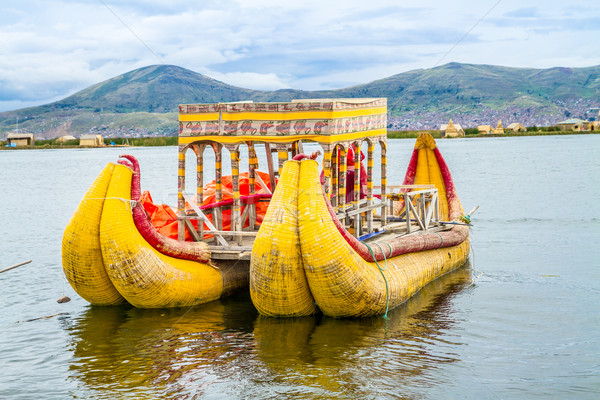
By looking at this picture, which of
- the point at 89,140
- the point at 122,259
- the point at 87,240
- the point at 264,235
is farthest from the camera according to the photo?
the point at 89,140

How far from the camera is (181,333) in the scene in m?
13.8

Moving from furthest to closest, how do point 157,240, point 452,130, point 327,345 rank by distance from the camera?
point 452,130 < point 157,240 < point 327,345

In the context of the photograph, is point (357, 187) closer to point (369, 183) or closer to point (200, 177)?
point (369, 183)

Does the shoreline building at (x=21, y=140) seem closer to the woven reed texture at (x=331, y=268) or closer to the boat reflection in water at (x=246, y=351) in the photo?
the boat reflection in water at (x=246, y=351)

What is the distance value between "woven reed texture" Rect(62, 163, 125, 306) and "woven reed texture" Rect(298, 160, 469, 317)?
3.93 meters

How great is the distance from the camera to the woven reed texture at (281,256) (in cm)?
1264

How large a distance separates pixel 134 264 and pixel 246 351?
276 cm

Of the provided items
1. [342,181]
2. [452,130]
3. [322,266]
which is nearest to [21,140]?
[452,130]

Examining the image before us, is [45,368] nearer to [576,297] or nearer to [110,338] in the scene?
[110,338]

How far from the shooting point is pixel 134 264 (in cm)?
1351

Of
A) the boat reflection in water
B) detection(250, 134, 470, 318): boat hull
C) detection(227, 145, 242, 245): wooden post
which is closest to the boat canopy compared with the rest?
detection(227, 145, 242, 245): wooden post

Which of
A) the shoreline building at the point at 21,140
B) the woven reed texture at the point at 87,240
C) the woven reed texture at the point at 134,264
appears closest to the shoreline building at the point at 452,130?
the shoreline building at the point at 21,140

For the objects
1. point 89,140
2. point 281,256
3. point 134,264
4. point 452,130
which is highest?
point 452,130

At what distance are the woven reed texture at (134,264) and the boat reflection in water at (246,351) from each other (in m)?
0.59
